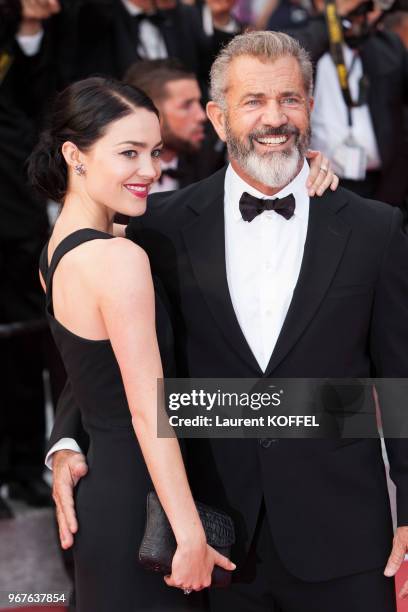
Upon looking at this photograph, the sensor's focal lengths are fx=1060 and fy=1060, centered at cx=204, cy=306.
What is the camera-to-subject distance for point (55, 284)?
2430 millimetres

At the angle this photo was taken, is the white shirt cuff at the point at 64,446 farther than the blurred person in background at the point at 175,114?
No

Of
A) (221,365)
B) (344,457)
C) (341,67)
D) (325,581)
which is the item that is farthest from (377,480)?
(341,67)

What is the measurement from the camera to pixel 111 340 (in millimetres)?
2320

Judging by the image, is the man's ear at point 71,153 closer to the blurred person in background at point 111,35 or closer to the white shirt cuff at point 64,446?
the white shirt cuff at point 64,446

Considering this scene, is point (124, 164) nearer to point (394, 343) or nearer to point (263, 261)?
point (263, 261)

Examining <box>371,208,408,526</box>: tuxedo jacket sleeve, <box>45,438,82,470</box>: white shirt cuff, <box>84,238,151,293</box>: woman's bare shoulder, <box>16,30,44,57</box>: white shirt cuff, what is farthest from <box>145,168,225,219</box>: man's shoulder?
<box>16,30,44,57</box>: white shirt cuff

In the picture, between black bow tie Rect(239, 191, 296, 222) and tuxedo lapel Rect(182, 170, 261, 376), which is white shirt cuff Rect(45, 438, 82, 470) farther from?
black bow tie Rect(239, 191, 296, 222)

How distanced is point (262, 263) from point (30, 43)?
8.33 feet

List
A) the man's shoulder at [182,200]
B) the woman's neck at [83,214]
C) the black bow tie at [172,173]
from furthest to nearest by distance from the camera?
the black bow tie at [172,173] → the man's shoulder at [182,200] → the woman's neck at [83,214]

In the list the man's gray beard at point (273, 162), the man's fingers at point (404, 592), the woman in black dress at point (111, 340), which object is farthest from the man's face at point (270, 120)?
the man's fingers at point (404, 592)

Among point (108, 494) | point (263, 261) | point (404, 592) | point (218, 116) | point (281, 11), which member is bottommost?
point (404, 592)

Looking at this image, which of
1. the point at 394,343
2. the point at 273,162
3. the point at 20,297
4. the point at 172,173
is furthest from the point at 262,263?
the point at 20,297

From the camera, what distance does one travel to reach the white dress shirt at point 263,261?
2.53m

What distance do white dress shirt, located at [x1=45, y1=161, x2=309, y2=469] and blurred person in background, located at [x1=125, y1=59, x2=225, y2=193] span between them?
2.07 metres
